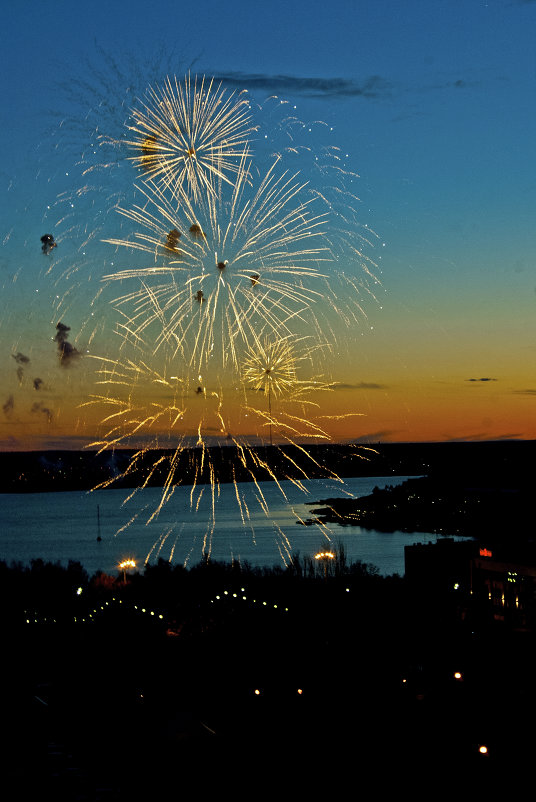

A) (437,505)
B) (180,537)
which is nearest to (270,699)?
(180,537)

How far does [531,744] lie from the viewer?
10008 mm

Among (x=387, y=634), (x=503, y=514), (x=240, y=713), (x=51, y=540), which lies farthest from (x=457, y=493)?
(x=240, y=713)

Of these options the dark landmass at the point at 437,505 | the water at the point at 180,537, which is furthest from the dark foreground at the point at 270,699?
the water at the point at 180,537

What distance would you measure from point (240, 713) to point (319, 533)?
1959 inches

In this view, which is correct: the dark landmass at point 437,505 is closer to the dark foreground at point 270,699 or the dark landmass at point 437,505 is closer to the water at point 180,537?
the water at point 180,537

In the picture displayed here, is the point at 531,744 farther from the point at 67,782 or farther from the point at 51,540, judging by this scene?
the point at 51,540

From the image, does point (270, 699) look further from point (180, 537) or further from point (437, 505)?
point (437, 505)

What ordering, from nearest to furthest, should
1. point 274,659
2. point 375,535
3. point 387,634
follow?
point 274,659 < point 387,634 < point 375,535

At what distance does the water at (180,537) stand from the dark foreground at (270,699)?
70.6 feet

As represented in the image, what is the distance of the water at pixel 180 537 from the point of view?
1939 inches

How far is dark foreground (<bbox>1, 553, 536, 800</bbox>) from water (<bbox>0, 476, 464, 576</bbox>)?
70.6 feet

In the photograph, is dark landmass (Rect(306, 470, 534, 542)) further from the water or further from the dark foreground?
the dark foreground

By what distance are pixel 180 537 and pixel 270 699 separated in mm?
48102

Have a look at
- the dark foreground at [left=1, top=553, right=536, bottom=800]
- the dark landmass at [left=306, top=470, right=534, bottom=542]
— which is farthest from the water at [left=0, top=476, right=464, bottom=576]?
the dark foreground at [left=1, top=553, right=536, bottom=800]
